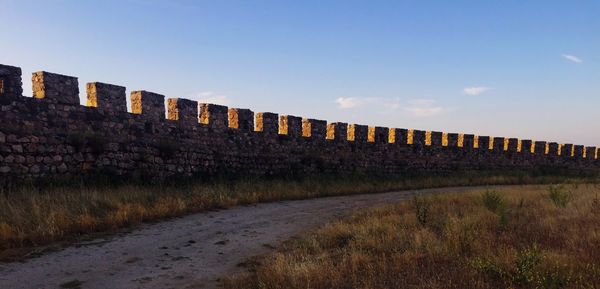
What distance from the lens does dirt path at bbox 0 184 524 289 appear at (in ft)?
18.6

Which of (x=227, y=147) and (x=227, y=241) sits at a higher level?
(x=227, y=147)

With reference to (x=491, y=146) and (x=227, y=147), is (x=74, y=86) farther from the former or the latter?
(x=491, y=146)

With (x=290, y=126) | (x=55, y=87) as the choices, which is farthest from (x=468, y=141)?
(x=55, y=87)

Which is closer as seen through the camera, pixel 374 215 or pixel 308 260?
pixel 308 260

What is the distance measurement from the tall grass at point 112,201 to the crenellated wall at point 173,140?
28.0 inches

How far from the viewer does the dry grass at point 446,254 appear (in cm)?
479

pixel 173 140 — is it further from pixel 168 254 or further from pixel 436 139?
pixel 436 139

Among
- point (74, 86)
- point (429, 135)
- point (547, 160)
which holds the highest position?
point (74, 86)

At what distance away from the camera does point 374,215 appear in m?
9.73

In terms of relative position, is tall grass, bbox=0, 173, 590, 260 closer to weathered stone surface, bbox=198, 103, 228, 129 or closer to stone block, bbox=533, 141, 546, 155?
weathered stone surface, bbox=198, 103, 228, 129

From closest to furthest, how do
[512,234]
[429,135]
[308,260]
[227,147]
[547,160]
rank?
[308,260] < [512,234] < [227,147] < [429,135] < [547,160]

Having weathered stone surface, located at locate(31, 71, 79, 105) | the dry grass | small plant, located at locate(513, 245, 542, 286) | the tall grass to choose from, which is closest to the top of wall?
weathered stone surface, located at locate(31, 71, 79, 105)

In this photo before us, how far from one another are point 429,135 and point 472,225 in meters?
16.2

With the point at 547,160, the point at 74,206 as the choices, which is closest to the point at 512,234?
the point at 74,206
